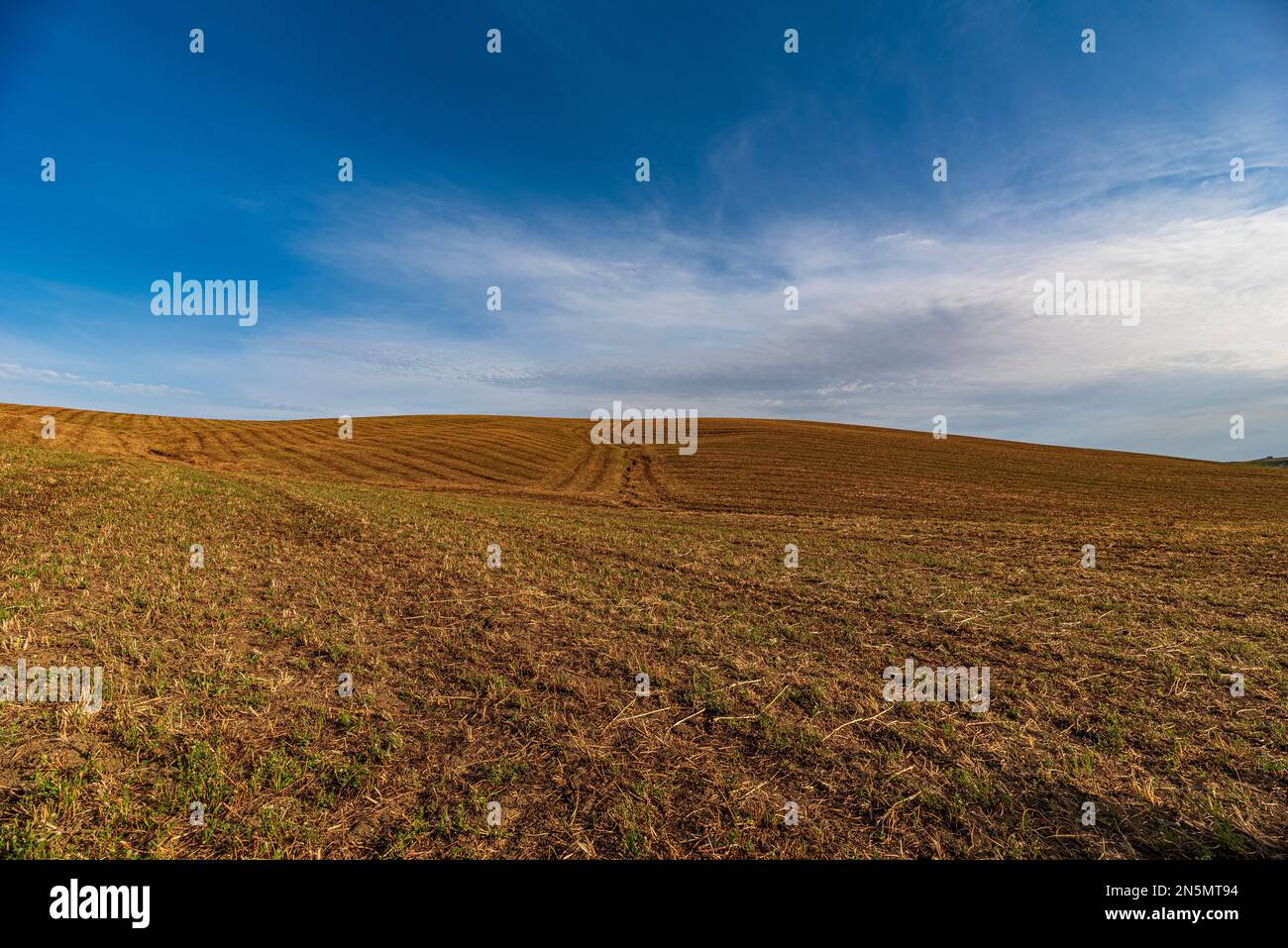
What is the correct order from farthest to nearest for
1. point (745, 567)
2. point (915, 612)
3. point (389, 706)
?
point (745, 567) < point (915, 612) < point (389, 706)

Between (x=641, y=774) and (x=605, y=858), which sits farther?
(x=641, y=774)

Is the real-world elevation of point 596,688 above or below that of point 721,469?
below

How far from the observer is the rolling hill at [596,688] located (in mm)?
4352

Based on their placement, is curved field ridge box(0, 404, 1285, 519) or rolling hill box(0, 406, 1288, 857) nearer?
rolling hill box(0, 406, 1288, 857)

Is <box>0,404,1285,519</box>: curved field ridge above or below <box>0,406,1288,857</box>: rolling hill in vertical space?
above

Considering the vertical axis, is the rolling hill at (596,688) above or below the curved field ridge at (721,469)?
below

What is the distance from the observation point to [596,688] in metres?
6.92

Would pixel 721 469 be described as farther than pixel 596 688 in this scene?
Yes

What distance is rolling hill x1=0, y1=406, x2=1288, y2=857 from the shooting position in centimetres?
435
